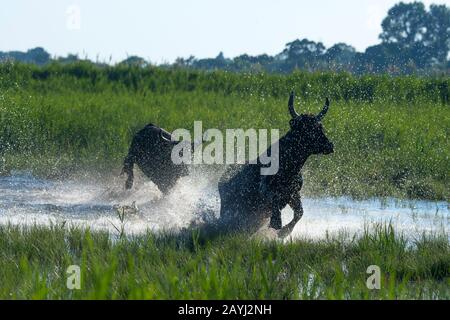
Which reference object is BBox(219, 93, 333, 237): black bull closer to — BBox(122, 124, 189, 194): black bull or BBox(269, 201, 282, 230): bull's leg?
Result: BBox(269, 201, 282, 230): bull's leg

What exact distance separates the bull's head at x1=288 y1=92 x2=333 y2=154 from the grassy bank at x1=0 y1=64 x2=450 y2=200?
3883mm

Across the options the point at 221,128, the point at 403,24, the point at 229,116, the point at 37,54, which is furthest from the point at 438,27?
the point at 221,128

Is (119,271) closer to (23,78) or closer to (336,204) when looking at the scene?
(336,204)

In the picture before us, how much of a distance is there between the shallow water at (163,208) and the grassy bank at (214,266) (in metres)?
0.83

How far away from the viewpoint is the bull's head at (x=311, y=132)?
7.52m

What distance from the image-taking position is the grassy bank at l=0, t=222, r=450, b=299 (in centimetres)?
470

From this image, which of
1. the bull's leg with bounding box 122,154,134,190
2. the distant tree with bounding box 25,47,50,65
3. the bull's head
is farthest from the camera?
the distant tree with bounding box 25,47,50,65

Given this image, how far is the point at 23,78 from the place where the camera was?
19.6 metres

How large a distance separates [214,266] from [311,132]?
3.13 m

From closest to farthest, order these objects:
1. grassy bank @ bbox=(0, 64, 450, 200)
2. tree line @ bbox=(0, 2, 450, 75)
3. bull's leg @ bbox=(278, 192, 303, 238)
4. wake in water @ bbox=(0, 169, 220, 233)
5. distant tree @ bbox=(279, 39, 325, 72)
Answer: bull's leg @ bbox=(278, 192, 303, 238), wake in water @ bbox=(0, 169, 220, 233), grassy bank @ bbox=(0, 64, 450, 200), tree line @ bbox=(0, 2, 450, 75), distant tree @ bbox=(279, 39, 325, 72)

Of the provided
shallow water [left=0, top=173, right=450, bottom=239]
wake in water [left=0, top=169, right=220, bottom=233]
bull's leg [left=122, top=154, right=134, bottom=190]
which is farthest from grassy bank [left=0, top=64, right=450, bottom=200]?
bull's leg [left=122, top=154, right=134, bottom=190]

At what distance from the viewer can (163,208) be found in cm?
958

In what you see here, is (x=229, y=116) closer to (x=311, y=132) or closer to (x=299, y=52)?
(x=311, y=132)

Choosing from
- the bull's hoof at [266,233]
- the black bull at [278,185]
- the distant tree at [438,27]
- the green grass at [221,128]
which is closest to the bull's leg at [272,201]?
the black bull at [278,185]
